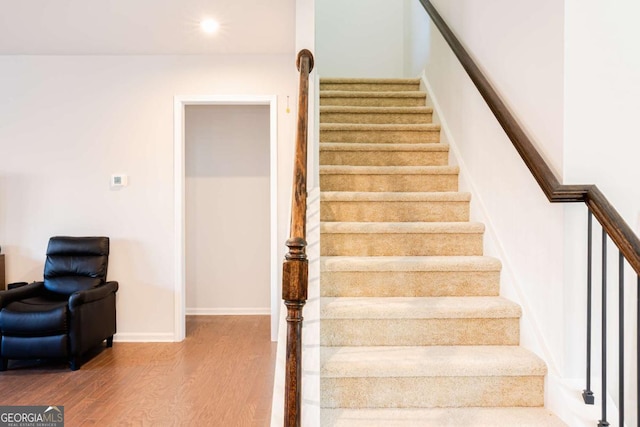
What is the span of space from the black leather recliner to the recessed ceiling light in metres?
2.14

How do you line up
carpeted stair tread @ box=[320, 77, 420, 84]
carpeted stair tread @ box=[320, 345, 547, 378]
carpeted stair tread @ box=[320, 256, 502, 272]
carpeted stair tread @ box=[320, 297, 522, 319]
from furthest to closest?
carpeted stair tread @ box=[320, 77, 420, 84], carpeted stair tread @ box=[320, 256, 502, 272], carpeted stair tread @ box=[320, 297, 522, 319], carpeted stair tread @ box=[320, 345, 547, 378]

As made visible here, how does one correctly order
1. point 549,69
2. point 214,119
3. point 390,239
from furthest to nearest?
point 214,119, point 390,239, point 549,69

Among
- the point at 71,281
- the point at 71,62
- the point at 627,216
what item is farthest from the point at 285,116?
the point at 627,216

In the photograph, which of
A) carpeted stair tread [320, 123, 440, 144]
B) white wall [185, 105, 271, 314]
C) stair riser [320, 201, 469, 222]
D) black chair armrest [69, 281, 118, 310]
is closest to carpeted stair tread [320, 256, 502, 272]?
stair riser [320, 201, 469, 222]

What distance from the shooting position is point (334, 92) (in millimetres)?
4004

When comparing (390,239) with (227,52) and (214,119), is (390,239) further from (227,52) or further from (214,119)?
(214,119)

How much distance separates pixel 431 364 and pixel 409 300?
43cm

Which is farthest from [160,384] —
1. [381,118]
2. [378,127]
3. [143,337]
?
[381,118]

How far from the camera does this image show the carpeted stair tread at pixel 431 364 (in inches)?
74.9

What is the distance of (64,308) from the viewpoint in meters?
3.52

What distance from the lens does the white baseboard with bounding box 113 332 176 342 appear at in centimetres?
432

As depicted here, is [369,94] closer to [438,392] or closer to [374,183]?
[374,183]

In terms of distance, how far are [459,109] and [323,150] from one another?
0.99m

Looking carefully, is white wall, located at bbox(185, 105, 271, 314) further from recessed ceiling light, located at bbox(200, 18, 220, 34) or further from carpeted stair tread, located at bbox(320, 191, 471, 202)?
carpeted stair tread, located at bbox(320, 191, 471, 202)
